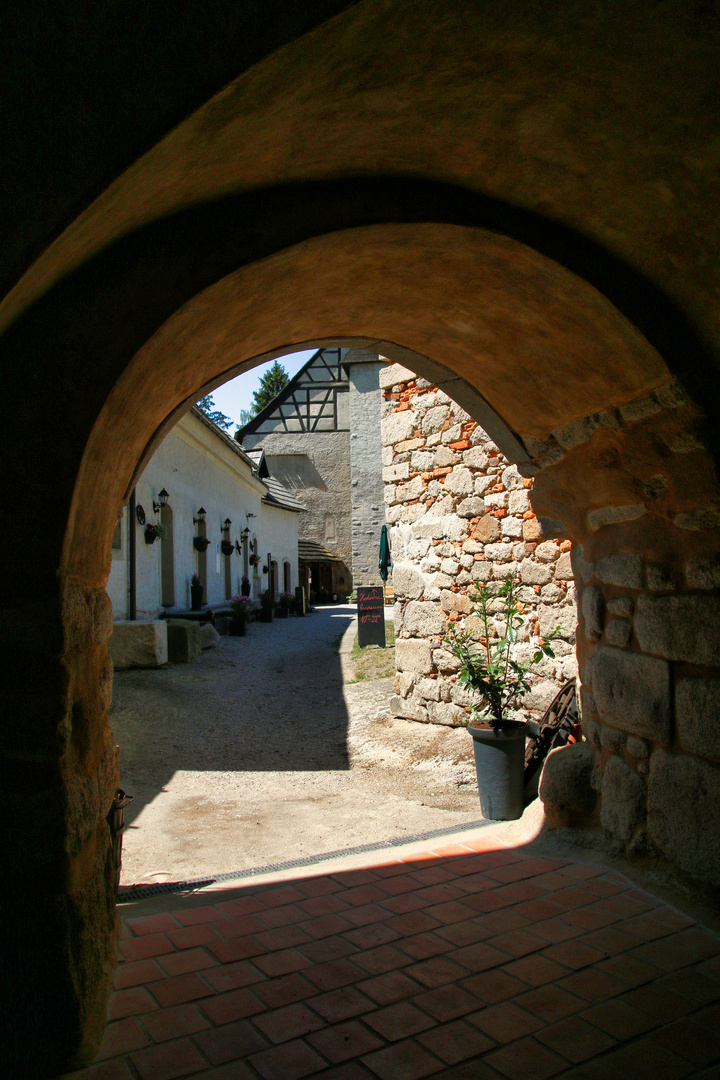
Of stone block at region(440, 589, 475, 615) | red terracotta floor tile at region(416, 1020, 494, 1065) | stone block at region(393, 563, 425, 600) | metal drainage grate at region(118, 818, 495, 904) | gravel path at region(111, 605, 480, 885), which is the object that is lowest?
gravel path at region(111, 605, 480, 885)

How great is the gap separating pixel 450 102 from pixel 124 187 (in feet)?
2.55

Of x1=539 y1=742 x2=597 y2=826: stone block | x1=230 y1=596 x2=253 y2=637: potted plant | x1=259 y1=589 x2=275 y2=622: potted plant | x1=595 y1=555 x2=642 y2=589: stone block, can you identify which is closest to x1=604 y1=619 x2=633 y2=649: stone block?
x1=595 y1=555 x2=642 y2=589: stone block

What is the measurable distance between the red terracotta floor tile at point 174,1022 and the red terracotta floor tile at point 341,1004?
294 mm

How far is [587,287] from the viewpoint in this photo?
2.12m

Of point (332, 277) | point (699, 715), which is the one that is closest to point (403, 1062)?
point (699, 715)

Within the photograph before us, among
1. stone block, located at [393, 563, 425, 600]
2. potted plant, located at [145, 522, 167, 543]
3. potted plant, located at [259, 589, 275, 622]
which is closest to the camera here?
stone block, located at [393, 563, 425, 600]

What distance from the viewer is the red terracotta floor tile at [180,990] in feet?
6.38

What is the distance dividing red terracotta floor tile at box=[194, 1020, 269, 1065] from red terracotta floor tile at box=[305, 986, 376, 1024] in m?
0.18

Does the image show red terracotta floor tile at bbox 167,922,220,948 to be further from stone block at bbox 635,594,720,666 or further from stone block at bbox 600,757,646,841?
stone block at bbox 635,594,720,666

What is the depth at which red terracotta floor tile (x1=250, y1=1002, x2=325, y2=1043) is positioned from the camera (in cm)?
178

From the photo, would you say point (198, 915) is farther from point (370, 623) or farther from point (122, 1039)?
point (370, 623)

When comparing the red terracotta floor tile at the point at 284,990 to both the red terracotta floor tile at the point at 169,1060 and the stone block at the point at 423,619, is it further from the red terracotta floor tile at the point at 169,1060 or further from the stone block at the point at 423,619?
the stone block at the point at 423,619

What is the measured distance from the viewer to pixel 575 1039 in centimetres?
176

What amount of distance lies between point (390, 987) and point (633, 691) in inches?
52.0
